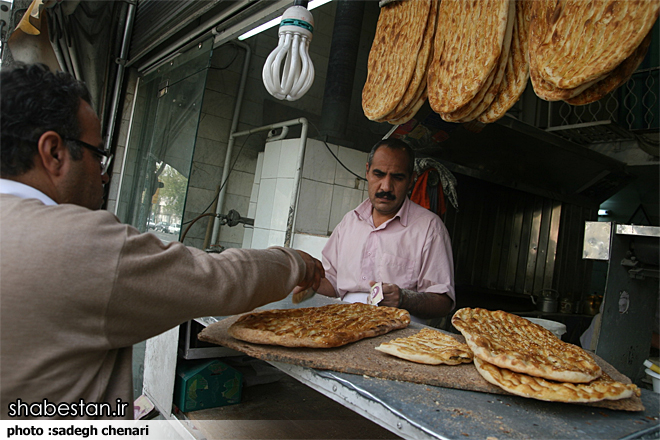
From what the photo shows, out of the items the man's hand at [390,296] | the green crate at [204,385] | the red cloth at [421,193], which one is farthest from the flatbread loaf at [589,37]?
the red cloth at [421,193]

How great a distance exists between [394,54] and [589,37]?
0.86m

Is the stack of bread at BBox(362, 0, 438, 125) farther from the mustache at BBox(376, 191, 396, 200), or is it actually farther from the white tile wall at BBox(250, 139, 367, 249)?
the white tile wall at BBox(250, 139, 367, 249)

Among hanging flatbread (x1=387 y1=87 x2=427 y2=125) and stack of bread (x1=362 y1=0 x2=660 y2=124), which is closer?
stack of bread (x1=362 y1=0 x2=660 y2=124)

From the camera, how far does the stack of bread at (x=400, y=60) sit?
5.91 ft

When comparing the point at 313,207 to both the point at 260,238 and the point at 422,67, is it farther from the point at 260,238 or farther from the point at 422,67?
the point at 422,67

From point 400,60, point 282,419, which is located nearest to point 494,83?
point 400,60

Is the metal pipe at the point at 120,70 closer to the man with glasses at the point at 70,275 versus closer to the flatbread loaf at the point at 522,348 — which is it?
the man with glasses at the point at 70,275

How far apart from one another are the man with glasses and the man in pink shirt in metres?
1.55

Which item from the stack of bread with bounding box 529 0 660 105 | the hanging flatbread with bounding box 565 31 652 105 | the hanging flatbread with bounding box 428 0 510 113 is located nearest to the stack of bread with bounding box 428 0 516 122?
the hanging flatbread with bounding box 428 0 510 113

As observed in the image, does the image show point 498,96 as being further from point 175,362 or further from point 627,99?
point 627,99

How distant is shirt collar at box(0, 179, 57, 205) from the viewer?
1.08 meters

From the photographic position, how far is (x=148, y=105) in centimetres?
482

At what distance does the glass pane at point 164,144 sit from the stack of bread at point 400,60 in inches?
81.5

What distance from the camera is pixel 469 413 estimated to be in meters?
0.96
